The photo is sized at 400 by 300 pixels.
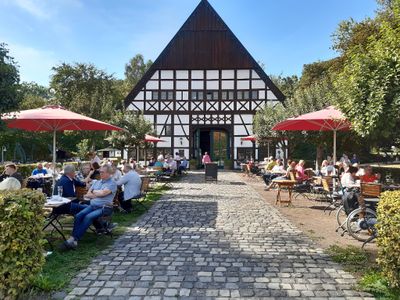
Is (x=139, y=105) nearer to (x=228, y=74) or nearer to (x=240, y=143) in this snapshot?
(x=228, y=74)

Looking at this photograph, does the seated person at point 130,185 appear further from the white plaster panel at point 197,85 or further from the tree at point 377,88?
the white plaster panel at point 197,85

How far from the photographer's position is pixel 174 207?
33.5 feet

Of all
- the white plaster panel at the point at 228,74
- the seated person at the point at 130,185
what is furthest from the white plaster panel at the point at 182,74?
the seated person at the point at 130,185

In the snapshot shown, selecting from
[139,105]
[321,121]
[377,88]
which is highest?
[139,105]

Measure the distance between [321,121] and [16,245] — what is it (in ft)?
29.6

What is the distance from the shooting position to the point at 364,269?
504 cm

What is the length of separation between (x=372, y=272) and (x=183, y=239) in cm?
295

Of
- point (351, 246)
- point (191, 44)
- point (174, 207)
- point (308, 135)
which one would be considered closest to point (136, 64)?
point (191, 44)

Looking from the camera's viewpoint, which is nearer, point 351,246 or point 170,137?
point 351,246

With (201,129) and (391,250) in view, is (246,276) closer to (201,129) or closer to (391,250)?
(391,250)

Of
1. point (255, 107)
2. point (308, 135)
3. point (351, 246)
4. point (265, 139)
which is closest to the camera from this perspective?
point (351, 246)

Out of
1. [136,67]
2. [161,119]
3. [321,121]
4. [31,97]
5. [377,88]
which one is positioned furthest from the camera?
[136,67]

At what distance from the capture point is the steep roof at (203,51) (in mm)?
29891

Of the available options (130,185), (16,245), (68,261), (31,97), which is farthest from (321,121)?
(31,97)
